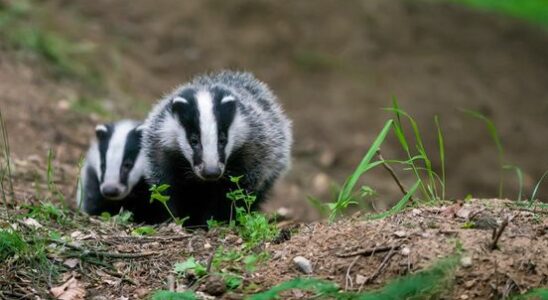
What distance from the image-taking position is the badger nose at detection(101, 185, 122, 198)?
5.99 meters

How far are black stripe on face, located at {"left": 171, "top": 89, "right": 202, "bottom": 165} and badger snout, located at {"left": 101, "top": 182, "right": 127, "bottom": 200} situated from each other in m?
0.91

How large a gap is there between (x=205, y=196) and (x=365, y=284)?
7.28 ft

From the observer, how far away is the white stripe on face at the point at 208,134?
5.15 metres

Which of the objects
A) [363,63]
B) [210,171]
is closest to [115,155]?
[210,171]

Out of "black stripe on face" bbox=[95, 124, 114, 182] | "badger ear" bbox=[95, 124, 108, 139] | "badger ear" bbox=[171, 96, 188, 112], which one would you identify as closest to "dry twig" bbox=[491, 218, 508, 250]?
"badger ear" bbox=[171, 96, 188, 112]

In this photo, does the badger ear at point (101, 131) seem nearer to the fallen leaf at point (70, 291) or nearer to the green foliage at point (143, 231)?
the green foliage at point (143, 231)

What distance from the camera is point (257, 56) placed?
11.6 meters

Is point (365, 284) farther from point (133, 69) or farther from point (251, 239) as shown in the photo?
point (133, 69)

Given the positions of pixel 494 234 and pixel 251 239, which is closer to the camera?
pixel 494 234

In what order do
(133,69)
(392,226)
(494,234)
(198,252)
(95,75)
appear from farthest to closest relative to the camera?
(133,69) < (95,75) < (198,252) < (392,226) < (494,234)

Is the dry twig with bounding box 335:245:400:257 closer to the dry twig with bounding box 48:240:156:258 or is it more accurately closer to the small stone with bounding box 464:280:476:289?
the small stone with bounding box 464:280:476:289

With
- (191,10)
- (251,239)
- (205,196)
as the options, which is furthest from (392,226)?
(191,10)

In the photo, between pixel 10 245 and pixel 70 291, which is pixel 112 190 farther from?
pixel 70 291

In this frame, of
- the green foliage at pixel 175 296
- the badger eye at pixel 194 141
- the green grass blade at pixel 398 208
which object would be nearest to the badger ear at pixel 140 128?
the badger eye at pixel 194 141
